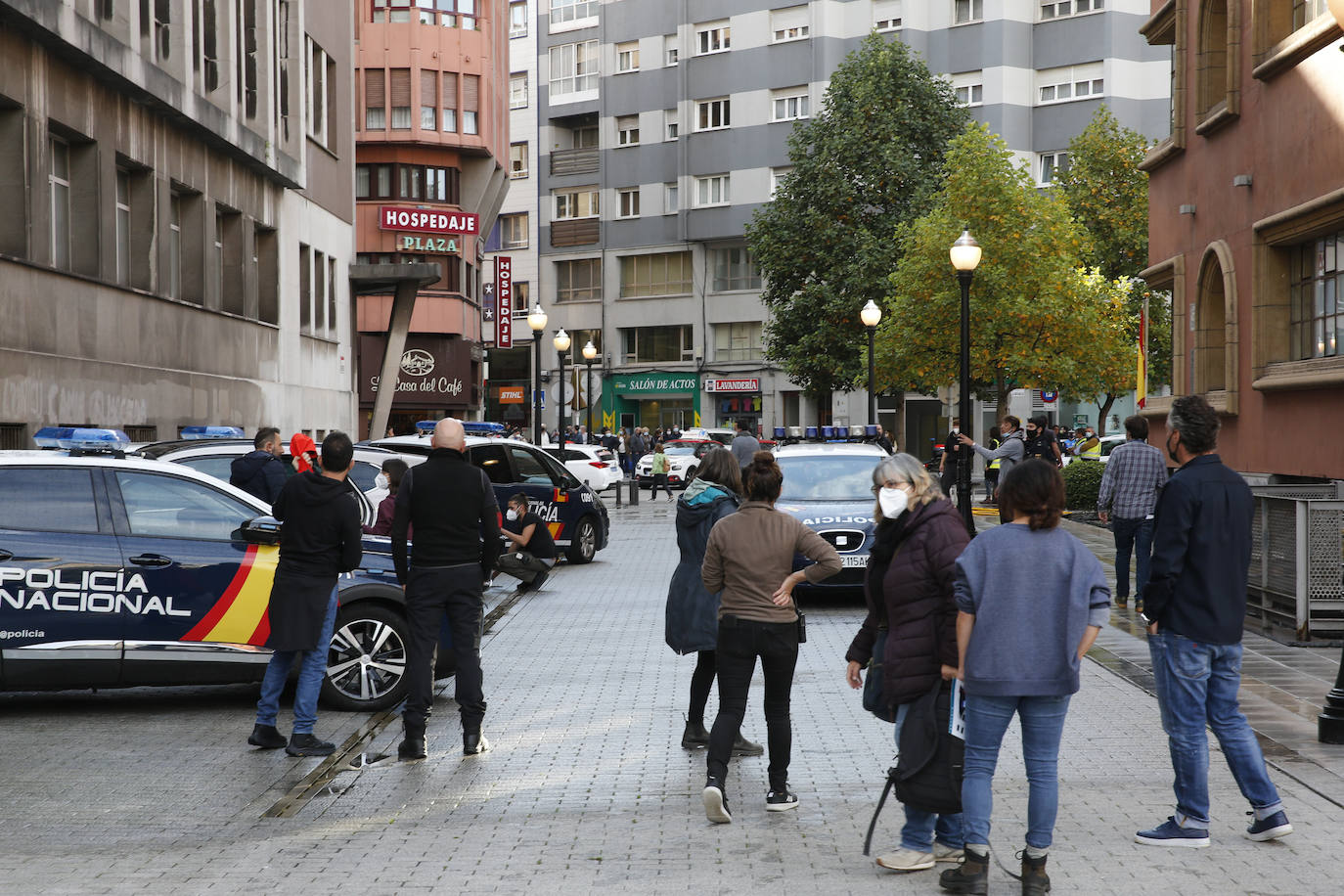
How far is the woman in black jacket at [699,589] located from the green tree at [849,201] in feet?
119

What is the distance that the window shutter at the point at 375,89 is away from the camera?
47375 millimetres

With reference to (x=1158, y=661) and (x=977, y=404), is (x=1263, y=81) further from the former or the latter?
(x=977, y=404)

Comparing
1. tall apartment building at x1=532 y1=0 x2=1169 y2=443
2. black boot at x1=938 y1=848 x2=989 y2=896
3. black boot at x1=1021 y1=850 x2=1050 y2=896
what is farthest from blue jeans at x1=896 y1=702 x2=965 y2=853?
tall apartment building at x1=532 y1=0 x2=1169 y2=443

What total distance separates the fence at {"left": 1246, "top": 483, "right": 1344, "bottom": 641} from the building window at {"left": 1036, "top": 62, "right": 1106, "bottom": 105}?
45924mm

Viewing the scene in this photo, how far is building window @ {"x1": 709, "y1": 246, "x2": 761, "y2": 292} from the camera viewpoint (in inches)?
2410

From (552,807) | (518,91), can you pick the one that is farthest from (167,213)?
(518,91)

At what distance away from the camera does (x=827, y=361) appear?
45.2 metres

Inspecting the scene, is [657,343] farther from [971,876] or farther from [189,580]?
[971,876]

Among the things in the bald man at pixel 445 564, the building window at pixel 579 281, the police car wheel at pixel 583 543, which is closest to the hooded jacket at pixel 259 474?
the bald man at pixel 445 564

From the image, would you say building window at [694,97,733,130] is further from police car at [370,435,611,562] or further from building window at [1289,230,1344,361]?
building window at [1289,230,1344,361]

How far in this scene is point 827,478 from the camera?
17.0 m

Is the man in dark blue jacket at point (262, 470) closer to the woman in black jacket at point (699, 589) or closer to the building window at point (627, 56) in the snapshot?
the woman in black jacket at point (699, 589)

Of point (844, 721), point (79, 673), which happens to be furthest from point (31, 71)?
point (844, 721)

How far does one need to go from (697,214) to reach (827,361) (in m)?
17.5
